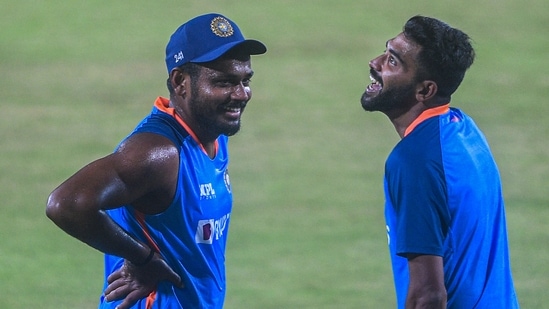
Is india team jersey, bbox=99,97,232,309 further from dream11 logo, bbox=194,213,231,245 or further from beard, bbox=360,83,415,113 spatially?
beard, bbox=360,83,415,113

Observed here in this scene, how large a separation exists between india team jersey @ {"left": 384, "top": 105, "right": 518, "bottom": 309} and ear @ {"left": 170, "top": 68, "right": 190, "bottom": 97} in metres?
1.07

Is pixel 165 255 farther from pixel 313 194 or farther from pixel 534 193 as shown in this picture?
pixel 534 193

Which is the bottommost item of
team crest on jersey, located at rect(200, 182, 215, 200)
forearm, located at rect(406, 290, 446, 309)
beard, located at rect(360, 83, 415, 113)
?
forearm, located at rect(406, 290, 446, 309)

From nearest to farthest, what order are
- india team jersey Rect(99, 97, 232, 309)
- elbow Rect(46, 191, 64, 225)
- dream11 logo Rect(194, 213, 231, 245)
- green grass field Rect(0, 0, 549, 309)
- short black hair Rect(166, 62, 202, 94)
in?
elbow Rect(46, 191, 64, 225) → india team jersey Rect(99, 97, 232, 309) → dream11 logo Rect(194, 213, 231, 245) → short black hair Rect(166, 62, 202, 94) → green grass field Rect(0, 0, 549, 309)

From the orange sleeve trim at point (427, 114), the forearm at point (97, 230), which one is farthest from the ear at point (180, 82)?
the orange sleeve trim at point (427, 114)

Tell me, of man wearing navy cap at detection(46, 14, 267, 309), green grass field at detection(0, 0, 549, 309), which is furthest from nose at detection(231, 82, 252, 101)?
green grass field at detection(0, 0, 549, 309)

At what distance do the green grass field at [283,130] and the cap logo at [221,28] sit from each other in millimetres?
2950

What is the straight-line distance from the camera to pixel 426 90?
468cm

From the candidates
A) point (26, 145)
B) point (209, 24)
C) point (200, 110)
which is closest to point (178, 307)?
point (200, 110)

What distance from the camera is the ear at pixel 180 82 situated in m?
5.09

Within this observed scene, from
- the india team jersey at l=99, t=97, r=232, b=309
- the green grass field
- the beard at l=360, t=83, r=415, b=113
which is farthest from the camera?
the green grass field

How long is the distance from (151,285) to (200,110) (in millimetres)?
798

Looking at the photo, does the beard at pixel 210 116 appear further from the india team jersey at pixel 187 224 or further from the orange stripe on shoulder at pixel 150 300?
the orange stripe on shoulder at pixel 150 300

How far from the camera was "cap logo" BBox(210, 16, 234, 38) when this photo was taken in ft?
16.6
